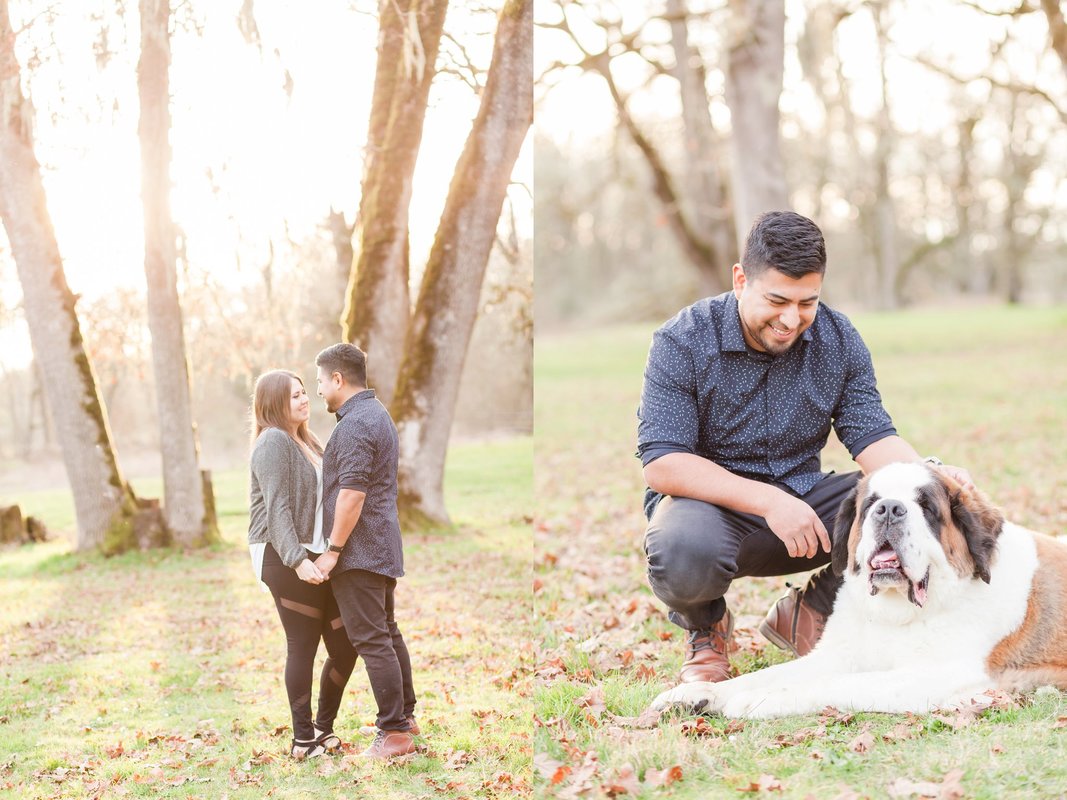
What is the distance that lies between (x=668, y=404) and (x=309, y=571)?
1.51m

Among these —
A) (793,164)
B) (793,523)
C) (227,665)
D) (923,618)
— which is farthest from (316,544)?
(793,164)

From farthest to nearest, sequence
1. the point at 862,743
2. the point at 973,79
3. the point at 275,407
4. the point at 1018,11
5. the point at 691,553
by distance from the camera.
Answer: the point at 973,79, the point at 1018,11, the point at 691,553, the point at 275,407, the point at 862,743

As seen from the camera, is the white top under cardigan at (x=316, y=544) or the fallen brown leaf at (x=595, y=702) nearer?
the white top under cardigan at (x=316, y=544)

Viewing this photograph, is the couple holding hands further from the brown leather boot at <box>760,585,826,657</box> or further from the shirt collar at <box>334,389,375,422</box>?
the brown leather boot at <box>760,585,826,657</box>

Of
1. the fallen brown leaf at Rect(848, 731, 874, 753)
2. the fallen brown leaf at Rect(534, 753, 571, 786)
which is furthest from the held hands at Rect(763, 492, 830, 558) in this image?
the fallen brown leaf at Rect(534, 753, 571, 786)

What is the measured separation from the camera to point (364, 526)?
3.67 m

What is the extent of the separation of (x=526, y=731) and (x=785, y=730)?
0.96 m

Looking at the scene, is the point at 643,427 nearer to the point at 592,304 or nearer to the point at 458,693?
the point at 458,693

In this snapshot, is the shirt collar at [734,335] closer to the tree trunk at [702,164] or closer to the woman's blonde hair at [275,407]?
the woman's blonde hair at [275,407]

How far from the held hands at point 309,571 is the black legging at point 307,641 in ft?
0.14

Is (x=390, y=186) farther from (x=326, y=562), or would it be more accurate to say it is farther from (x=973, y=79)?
(x=973, y=79)

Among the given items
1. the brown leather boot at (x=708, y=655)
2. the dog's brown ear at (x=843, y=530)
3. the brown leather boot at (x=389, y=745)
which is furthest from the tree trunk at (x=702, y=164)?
the brown leather boot at (x=389, y=745)

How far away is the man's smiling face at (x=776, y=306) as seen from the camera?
391cm

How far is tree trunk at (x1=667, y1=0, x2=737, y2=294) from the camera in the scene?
16.5 metres
